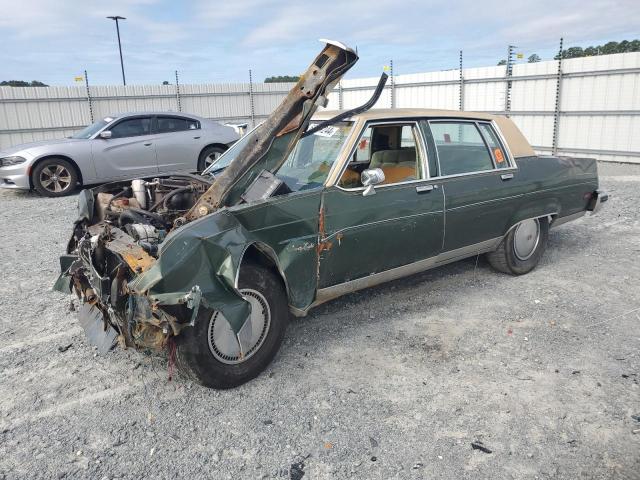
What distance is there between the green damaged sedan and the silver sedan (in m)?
6.18

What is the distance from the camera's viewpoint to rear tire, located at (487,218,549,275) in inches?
200

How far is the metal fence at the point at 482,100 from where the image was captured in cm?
1263

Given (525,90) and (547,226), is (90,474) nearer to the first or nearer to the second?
(547,226)

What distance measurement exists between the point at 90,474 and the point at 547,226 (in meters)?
4.68

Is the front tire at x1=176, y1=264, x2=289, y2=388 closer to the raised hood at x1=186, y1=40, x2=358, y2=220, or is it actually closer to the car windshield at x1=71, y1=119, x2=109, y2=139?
the raised hood at x1=186, y1=40, x2=358, y2=220

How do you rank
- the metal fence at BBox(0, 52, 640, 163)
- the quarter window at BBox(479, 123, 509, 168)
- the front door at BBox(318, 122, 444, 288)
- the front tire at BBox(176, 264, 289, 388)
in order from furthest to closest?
the metal fence at BBox(0, 52, 640, 163)
the quarter window at BBox(479, 123, 509, 168)
the front door at BBox(318, 122, 444, 288)
the front tire at BBox(176, 264, 289, 388)

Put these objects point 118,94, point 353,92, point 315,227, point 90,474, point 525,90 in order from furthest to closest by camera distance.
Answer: point 353,92
point 118,94
point 525,90
point 315,227
point 90,474

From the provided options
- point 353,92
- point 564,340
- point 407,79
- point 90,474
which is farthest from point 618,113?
point 90,474

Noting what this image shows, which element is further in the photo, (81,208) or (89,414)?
(81,208)

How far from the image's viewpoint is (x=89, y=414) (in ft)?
10.1

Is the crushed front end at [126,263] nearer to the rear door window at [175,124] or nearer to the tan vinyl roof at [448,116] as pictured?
the tan vinyl roof at [448,116]

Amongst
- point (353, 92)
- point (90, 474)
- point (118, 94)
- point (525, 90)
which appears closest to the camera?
point (90, 474)

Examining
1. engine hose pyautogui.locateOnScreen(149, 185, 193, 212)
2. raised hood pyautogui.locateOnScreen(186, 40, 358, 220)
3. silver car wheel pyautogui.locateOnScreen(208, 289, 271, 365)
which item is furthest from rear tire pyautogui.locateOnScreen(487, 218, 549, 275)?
engine hose pyautogui.locateOnScreen(149, 185, 193, 212)

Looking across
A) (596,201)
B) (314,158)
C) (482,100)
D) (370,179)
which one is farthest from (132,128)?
(482,100)
